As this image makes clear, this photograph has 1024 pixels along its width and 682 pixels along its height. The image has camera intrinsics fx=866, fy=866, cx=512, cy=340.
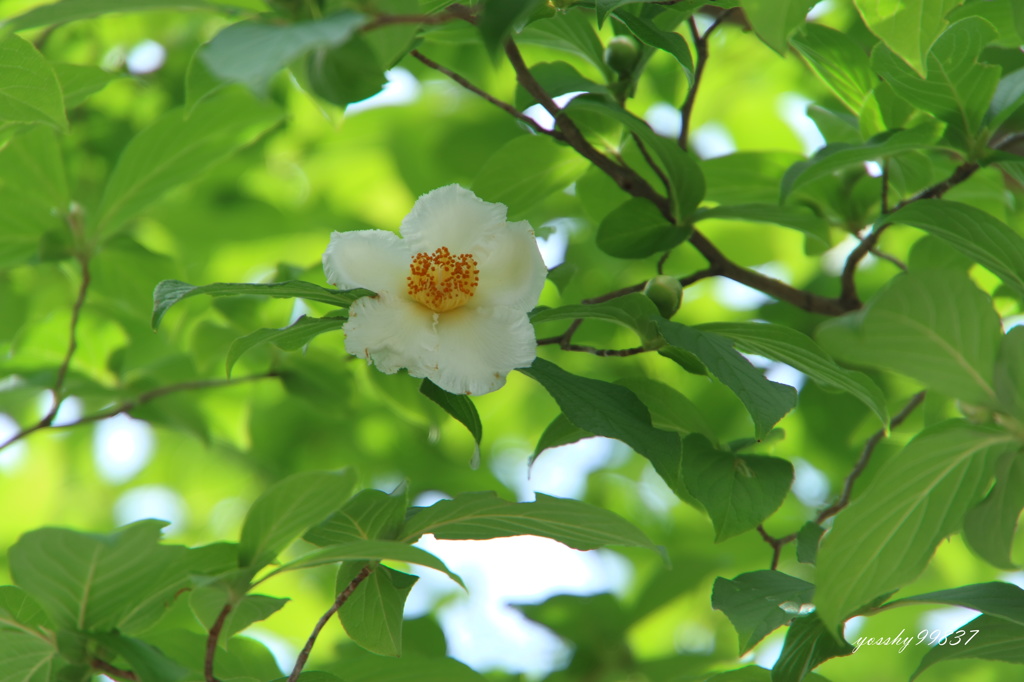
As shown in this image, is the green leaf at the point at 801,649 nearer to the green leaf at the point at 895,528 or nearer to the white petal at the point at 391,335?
the green leaf at the point at 895,528

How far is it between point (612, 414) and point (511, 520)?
150 mm

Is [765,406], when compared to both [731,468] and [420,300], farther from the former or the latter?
[420,300]

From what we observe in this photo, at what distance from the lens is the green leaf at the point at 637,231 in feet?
3.61

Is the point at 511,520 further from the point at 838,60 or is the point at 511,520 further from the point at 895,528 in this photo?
the point at 838,60

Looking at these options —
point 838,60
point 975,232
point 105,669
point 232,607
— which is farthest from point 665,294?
point 105,669

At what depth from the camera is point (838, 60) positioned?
116 centimetres

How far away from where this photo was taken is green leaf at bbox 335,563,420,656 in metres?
0.94

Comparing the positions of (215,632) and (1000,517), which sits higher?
(1000,517)

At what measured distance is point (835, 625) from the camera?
0.78 metres

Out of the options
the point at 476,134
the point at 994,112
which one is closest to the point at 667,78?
the point at 476,134

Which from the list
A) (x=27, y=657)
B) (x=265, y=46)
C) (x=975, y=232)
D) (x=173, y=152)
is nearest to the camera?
(x=265, y=46)

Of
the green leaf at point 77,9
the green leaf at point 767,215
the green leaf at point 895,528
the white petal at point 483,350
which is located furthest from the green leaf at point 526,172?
the green leaf at point 895,528

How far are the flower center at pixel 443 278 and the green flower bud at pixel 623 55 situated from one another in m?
0.37

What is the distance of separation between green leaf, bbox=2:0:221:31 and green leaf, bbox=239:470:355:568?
0.41 m
